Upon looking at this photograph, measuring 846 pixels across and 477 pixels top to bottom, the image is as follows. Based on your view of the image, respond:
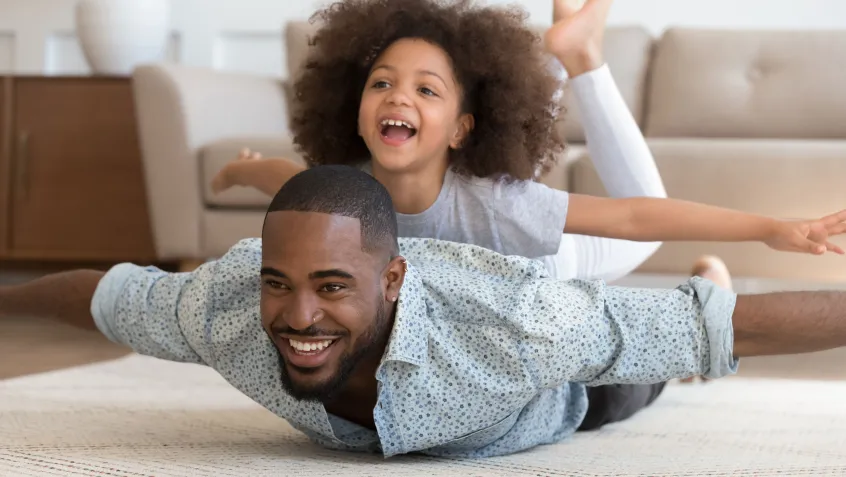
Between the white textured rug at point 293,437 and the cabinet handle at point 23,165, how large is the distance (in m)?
1.68

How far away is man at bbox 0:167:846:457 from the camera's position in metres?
1.07

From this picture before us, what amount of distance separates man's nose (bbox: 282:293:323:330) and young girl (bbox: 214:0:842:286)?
0.46m

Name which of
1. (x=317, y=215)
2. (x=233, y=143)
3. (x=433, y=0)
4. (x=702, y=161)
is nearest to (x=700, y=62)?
(x=702, y=161)

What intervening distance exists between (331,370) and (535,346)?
0.72 feet

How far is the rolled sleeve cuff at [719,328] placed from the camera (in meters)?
1.15

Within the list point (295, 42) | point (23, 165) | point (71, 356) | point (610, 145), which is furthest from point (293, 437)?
point (23, 165)

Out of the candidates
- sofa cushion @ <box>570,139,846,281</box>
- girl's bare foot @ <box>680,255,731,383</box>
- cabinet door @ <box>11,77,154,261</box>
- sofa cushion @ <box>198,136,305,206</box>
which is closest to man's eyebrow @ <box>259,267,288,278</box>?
girl's bare foot @ <box>680,255,731,383</box>

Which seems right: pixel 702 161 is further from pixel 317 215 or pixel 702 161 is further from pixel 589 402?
pixel 317 215

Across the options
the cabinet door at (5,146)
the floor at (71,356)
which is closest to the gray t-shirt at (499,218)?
the floor at (71,356)

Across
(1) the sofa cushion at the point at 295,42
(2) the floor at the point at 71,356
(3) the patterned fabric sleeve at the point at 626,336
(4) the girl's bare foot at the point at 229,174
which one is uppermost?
(1) the sofa cushion at the point at 295,42

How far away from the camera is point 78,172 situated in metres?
3.48

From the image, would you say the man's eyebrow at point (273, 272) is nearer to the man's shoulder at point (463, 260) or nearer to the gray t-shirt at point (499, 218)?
the man's shoulder at point (463, 260)

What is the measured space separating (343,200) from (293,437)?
0.48 metres

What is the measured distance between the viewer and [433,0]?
5.33 ft
